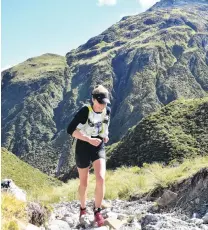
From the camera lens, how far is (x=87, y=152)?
6.99 metres

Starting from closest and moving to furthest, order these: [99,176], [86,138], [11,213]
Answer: [11,213] < [86,138] < [99,176]

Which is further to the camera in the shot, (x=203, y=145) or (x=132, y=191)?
(x=203, y=145)

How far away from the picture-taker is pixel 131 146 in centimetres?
5856

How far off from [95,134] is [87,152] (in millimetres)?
335

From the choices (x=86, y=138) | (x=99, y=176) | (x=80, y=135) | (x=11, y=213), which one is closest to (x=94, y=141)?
(x=86, y=138)

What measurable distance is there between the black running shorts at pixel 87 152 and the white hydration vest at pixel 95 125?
199 millimetres

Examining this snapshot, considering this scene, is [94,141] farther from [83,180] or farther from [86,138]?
[83,180]

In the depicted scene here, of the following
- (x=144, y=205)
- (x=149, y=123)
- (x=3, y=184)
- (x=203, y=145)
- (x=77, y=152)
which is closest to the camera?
(x=77, y=152)

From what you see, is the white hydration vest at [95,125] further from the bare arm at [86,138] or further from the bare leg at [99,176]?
the bare leg at [99,176]

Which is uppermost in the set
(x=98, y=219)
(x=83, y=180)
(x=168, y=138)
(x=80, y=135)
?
(x=80, y=135)

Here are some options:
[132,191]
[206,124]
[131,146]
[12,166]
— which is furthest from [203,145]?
[132,191]

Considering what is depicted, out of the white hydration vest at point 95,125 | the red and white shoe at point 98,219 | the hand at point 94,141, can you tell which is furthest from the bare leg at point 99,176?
the white hydration vest at point 95,125

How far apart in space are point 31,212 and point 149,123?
5785cm

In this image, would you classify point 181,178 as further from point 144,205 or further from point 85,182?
point 85,182
